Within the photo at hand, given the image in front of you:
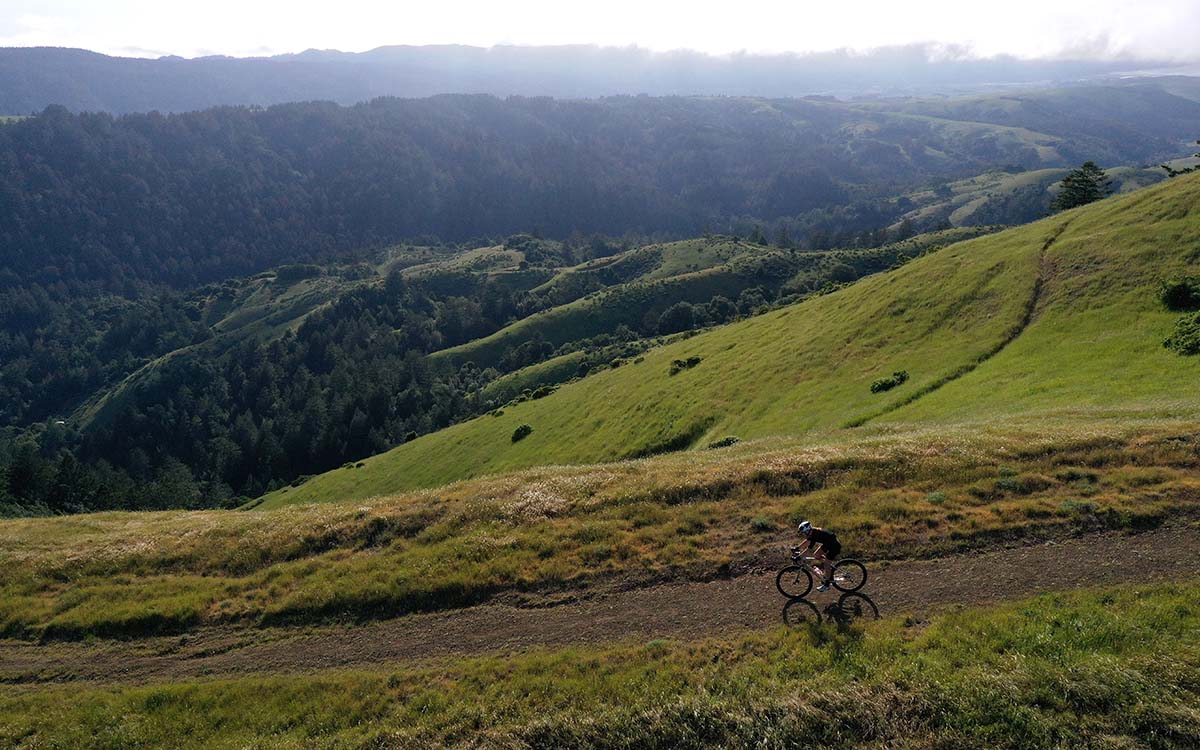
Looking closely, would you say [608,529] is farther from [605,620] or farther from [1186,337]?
[1186,337]

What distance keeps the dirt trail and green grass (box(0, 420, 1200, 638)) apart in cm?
87

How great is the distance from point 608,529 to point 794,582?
313 inches

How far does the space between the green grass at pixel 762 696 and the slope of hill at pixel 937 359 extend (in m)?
22.6

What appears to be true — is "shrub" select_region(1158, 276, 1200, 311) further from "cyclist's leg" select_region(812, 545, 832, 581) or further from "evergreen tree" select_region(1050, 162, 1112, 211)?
"evergreen tree" select_region(1050, 162, 1112, 211)

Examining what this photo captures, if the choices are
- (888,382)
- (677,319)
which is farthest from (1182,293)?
(677,319)

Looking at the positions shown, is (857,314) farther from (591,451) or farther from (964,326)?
(591,451)

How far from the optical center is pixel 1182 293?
141 feet

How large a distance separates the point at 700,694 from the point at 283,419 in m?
204

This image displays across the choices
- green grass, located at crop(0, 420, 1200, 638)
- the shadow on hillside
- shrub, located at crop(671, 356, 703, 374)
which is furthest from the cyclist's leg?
shrub, located at crop(671, 356, 703, 374)

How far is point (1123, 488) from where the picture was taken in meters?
21.9

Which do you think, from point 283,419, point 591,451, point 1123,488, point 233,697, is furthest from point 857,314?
point 283,419

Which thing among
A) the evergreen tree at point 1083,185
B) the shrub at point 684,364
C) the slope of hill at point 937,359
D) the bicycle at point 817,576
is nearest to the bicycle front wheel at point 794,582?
the bicycle at point 817,576

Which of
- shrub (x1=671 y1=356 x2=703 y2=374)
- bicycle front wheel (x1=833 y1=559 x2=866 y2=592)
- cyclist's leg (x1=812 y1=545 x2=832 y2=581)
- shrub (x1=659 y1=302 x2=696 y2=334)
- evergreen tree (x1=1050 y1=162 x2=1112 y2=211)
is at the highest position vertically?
evergreen tree (x1=1050 y1=162 x2=1112 y2=211)

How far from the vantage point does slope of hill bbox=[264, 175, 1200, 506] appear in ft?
132
